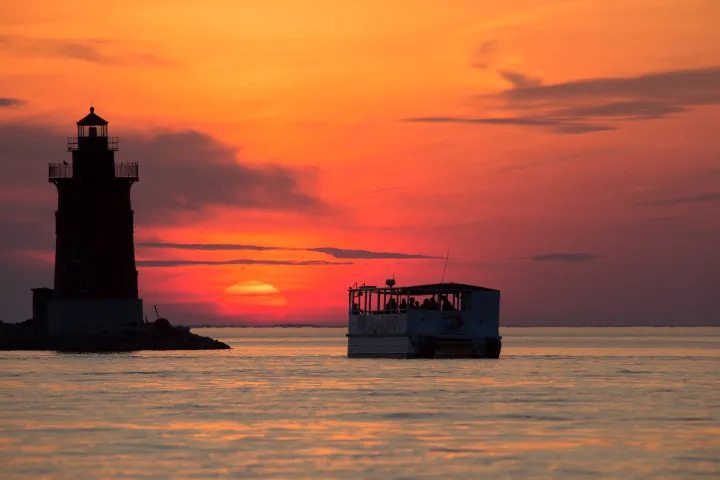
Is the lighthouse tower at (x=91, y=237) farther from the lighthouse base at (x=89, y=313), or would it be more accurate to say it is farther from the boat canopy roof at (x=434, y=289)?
the boat canopy roof at (x=434, y=289)

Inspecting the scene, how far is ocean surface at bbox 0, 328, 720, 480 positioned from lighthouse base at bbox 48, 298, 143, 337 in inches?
764

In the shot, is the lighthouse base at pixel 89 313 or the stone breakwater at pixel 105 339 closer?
the lighthouse base at pixel 89 313

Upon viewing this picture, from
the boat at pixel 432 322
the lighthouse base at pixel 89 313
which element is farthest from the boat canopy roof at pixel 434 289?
the lighthouse base at pixel 89 313

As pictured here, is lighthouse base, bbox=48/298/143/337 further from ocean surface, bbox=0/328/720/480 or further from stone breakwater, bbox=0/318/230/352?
ocean surface, bbox=0/328/720/480

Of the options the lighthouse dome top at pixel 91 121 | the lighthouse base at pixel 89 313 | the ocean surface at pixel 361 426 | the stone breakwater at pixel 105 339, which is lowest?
the ocean surface at pixel 361 426

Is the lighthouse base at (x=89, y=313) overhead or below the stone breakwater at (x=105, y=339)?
overhead

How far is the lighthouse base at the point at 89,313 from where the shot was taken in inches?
3671

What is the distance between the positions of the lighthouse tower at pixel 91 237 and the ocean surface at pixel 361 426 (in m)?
19.7

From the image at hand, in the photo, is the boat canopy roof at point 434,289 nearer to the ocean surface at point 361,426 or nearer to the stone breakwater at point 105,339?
the ocean surface at point 361,426

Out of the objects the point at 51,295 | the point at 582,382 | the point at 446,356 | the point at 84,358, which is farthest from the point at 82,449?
the point at 51,295

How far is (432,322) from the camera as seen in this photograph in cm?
8169

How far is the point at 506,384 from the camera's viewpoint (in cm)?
6328

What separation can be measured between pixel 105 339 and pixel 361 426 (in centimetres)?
5779

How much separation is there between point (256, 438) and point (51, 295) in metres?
73.5
